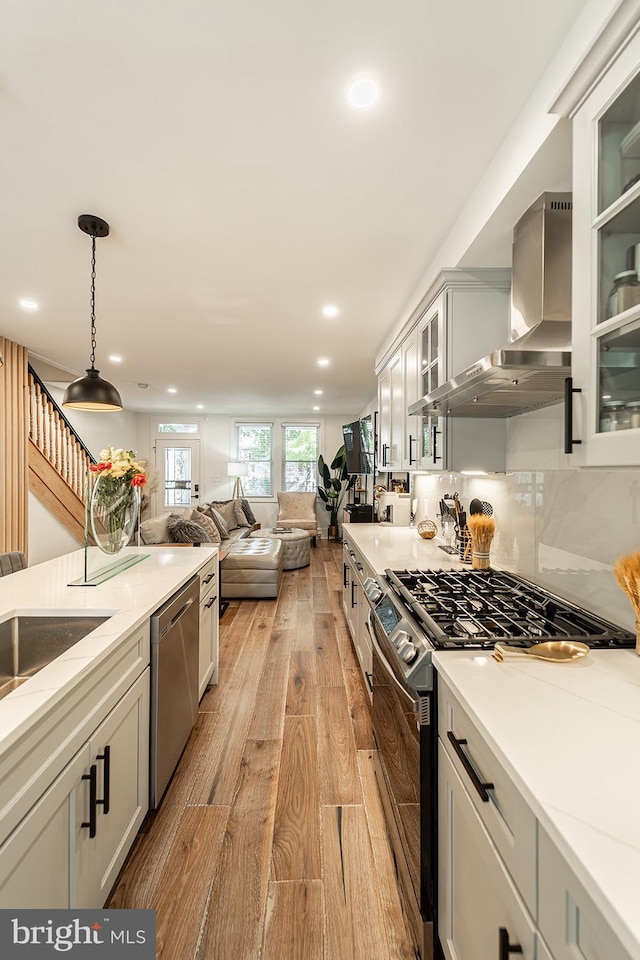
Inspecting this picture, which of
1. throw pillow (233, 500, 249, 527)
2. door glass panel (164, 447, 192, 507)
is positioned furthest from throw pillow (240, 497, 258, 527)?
door glass panel (164, 447, 192, 507)

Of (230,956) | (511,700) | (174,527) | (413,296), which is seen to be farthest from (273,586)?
(511,700)

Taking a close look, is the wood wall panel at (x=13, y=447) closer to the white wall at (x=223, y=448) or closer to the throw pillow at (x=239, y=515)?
the throw pillow at (x=239, y=515)

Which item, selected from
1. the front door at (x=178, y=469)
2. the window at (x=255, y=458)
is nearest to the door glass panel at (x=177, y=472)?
the front door at (x=178, y=469)

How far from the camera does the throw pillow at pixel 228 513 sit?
703cm

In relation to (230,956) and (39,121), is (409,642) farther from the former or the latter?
(39,121)

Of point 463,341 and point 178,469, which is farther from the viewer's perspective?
point 178,469

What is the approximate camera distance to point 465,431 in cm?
235

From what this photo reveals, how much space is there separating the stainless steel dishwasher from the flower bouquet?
42cm

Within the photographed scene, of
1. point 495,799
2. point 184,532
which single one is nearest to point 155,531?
point 184,532

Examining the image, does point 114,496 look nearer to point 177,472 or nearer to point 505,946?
point 505,946

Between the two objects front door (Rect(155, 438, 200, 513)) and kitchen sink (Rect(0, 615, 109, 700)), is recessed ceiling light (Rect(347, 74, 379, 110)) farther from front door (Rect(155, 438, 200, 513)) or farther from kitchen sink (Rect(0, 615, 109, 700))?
front door (Rect(155, 438, 200, 513))

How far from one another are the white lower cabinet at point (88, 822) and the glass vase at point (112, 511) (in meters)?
0.72

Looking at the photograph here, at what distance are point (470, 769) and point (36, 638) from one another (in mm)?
1467

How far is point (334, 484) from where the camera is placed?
342 inches
